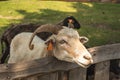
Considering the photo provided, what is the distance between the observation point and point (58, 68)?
634 cm

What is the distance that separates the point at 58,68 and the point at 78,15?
11760 mm

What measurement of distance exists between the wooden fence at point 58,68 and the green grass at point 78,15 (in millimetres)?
4391

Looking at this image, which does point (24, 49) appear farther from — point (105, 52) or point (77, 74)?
point (105, 52)

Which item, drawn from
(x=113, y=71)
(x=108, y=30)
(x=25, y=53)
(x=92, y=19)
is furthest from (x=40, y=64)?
(x=92, y=19)

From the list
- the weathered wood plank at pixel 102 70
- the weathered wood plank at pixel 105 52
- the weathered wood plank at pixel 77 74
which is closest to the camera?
the weathered wood plank at pixel 77 74

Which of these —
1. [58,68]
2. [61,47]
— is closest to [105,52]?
[58,68]

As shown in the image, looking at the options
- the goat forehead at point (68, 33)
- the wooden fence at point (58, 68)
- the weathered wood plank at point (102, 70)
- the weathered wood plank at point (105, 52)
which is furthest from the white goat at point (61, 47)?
the weathered wood plank at point (102, 70)

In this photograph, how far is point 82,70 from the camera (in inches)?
271

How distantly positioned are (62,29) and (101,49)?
1.25 metres

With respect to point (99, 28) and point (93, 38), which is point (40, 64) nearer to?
point (93, 38)

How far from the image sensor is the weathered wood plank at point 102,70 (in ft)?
23.6

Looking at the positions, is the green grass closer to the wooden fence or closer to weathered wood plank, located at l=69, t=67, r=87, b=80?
the wooden fence

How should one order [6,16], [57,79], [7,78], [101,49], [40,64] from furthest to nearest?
[6,16], [101,49], [57,79], [40,64], [7,78]

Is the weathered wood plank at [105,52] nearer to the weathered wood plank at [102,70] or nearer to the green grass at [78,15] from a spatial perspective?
the weathered wood plank at [102,70]
